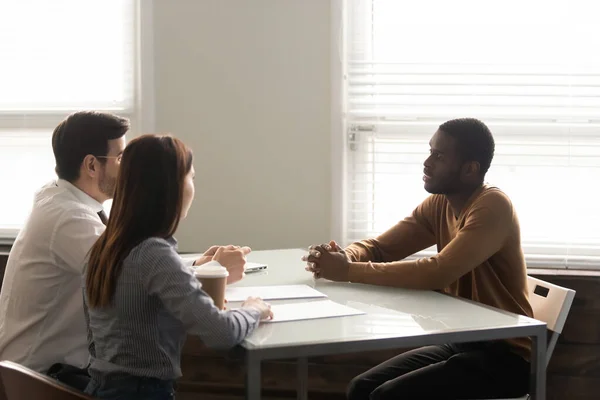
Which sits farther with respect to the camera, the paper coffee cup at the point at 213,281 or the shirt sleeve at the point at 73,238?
the shirt sleeve at the point at 73,238

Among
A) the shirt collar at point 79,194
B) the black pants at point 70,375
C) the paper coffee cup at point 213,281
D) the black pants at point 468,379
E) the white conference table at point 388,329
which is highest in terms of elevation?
the shirt collar at point 79,194

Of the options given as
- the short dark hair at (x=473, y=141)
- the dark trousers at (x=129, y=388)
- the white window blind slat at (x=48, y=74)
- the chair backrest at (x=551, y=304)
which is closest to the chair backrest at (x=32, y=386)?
the dark trousers at (x=129, y=388)

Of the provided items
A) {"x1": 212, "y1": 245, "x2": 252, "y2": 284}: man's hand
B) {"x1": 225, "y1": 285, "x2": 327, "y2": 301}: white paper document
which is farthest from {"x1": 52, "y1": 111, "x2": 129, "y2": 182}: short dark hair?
{"x1": 225, "y1": 285, "x2": 327, "y2": 301}: white paper document

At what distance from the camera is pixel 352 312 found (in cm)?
196

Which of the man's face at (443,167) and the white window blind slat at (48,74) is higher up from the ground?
the white window blind slat at (48,74)

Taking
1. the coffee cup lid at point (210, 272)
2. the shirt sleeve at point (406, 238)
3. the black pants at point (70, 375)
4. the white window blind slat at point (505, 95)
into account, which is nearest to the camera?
the coffee cup lid at point (210, 272)

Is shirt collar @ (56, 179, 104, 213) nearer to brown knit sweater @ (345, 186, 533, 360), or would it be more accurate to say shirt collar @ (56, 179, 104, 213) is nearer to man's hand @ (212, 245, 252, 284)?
man's hand @ (212, 245, 252, 284)

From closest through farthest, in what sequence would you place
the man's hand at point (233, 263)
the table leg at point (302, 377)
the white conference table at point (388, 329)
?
the white conference table at point (388, 329), the man's hand at point (233, 263), the table leg at point (302, 377)

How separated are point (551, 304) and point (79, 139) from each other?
1451mm

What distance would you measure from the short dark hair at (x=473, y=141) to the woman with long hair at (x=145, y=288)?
3.46 ft

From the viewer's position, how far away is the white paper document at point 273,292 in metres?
2.14

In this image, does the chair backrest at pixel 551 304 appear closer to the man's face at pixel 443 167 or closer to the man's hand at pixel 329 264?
the man's face at pixel 443 167

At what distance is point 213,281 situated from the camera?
1839mm

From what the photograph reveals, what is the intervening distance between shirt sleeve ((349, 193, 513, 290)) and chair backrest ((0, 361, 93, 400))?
1.02 metres
